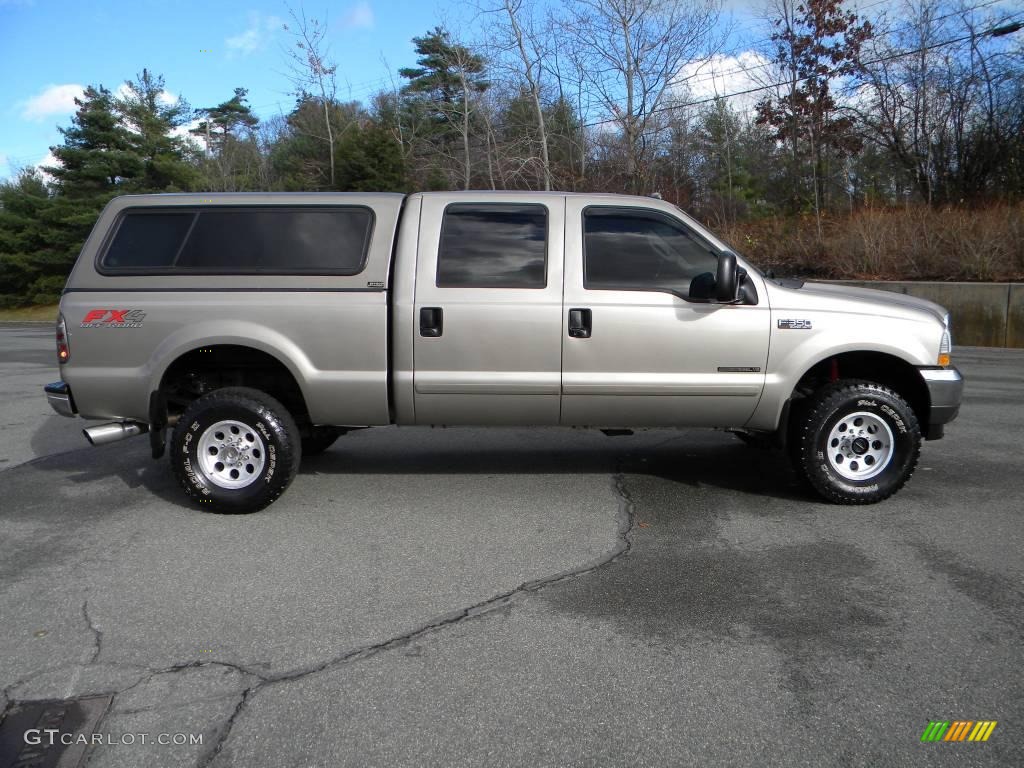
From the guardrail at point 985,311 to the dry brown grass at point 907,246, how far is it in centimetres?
81

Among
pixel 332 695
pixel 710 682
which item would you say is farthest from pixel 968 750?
pixel 332 695

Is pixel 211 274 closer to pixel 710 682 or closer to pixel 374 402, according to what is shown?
pixel 374 402

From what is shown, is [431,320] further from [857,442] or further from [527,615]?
[857,442]

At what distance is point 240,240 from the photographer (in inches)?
224

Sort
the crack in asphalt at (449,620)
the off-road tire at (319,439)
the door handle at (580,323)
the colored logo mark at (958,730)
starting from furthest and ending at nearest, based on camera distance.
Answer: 1. the off-road tire at (319,439)
2. the door handle at (580,323)
3. the crack in asphalt at (449,620)
4. the colored logo mark at (958,730)

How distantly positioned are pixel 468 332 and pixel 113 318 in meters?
2.34

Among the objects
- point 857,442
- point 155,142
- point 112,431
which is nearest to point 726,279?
point 857,442

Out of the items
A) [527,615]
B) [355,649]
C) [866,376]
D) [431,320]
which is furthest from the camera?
[866,376]

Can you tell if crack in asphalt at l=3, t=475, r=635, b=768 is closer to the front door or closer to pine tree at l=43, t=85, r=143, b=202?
the front door

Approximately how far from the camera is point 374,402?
559 centimetres

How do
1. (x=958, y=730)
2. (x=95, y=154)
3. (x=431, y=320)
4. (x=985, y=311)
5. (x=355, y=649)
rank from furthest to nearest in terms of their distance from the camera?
(x=95, y=154)
(x=985, y=311)
(x=431, y=320)
(x=355, y=649)
(x=958, y=730)

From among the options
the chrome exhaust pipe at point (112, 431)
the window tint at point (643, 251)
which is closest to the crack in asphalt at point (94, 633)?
the chrome exhaust pipe at point (112, 431)

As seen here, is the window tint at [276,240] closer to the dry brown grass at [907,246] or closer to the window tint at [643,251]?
the window tint at [643,251]

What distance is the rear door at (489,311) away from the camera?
5.48 m
